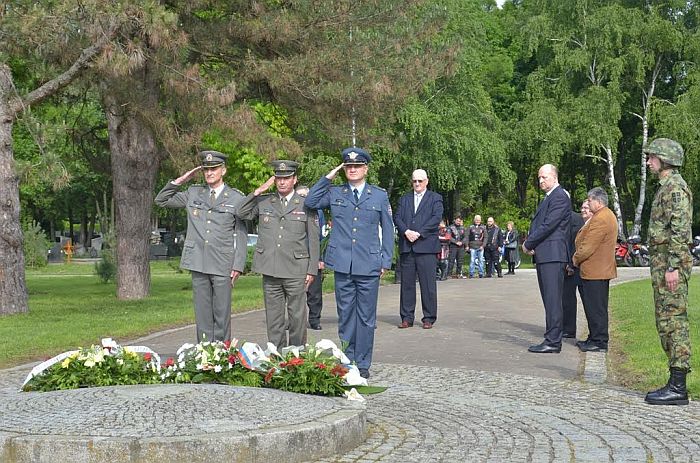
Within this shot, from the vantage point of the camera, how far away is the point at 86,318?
1611cm

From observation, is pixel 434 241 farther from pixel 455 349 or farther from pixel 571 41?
pixel 571 41

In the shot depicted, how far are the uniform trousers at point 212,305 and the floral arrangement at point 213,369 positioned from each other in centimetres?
159

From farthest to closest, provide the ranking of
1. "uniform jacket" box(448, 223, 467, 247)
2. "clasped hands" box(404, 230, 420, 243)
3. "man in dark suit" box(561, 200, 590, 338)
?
"uniform jacket" box(448, 223, 467, 247) < "clasped hands" box(404, 230, 420, 243) < "man in dark suit" box(561, 200, 590, 338)

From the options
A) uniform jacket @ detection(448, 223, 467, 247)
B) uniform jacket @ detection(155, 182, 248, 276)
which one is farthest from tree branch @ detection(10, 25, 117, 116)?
uniform jacket @ detection(448, 223, 467, 247)

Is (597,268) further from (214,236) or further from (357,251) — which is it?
(214,236)

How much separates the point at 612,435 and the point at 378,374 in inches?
128

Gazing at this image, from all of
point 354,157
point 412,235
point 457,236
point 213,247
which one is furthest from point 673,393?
point 457,236

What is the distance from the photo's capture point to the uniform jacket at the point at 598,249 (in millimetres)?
11531

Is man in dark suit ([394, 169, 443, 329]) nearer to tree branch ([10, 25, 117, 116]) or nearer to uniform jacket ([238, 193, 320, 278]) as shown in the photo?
uniform jacket ([238, 193, 320, 278])

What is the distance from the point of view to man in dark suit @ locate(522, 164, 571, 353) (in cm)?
1134

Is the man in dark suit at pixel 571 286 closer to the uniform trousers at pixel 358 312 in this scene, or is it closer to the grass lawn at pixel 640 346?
the grass lawn at pixel 640 346

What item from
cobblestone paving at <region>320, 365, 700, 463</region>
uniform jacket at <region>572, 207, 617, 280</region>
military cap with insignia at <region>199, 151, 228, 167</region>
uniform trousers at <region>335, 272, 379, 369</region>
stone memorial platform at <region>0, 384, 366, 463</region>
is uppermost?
military cap with insignia at <region>199, 151, 228, 167</region>

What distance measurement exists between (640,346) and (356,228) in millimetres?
4431

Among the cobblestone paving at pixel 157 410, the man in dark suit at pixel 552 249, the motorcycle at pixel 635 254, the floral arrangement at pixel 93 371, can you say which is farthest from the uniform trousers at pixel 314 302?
the motorcycle at pixel 635 254
